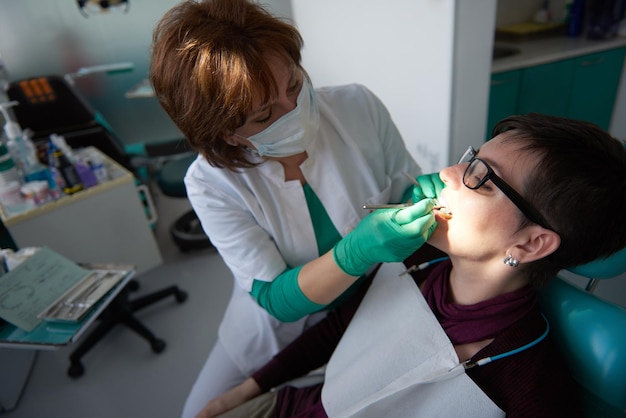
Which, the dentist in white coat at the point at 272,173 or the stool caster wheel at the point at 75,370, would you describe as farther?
the stool caster wheel at the point at 75,370

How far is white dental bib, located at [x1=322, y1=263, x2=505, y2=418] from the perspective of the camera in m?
0.86

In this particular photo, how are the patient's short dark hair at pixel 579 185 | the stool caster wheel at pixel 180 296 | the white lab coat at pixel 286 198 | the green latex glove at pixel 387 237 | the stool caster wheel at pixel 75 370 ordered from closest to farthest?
the patient's short dark hair at pixel 579 185
the green latex glove at pixel 387 237
the white lab coat at pixel 286 198
the stool caster wheel at pixel 75 370
the stool caster wheel at pixel 180 296

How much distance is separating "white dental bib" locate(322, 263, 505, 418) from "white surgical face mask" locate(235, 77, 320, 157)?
0.45m

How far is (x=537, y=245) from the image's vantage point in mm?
805

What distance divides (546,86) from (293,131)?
2.14 metres

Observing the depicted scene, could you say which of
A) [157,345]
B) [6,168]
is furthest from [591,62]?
[6,168]

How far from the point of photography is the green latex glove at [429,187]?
0.97 m

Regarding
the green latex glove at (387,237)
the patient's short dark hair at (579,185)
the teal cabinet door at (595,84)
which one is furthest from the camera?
the teal cabinet door at (595,84)

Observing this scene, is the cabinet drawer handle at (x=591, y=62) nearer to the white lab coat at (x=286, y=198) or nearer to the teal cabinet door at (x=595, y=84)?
the teal cabinet door at (x=595, y=84)

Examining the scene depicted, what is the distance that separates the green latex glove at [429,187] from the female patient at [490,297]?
0.17 ft

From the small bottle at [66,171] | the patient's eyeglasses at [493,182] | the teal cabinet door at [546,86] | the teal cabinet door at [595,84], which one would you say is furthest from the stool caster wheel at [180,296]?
the teal cabinet door at [595,84]

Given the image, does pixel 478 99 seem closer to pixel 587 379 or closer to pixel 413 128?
pixel 413 128

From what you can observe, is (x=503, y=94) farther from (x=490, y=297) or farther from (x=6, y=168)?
(x=6, y=168)

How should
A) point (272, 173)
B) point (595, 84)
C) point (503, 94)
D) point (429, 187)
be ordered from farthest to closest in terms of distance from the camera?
point (595, 84) < point (503, 94) < point (272, 173) < point (429, 187)
